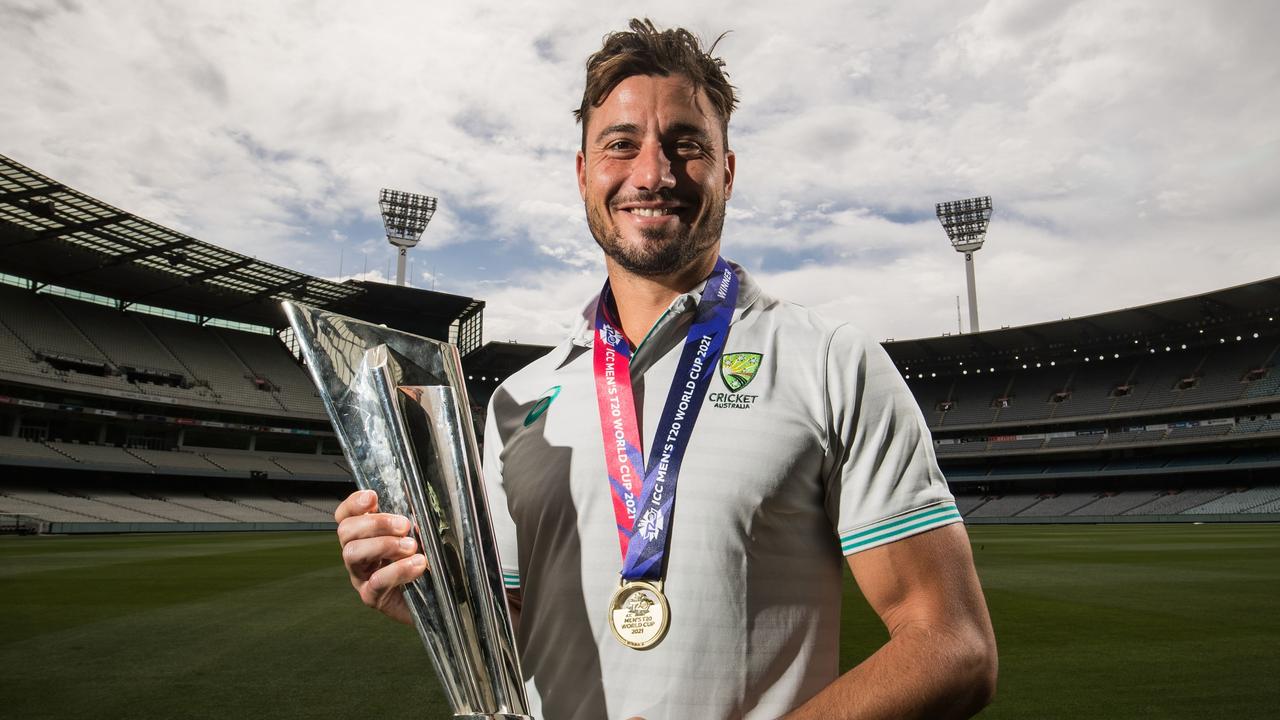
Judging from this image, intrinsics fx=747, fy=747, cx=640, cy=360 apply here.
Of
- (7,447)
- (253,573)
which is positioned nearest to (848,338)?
(253,573)

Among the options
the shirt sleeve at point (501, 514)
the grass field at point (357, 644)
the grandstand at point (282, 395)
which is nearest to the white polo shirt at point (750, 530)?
the shirt sleeve at point (501, 514)

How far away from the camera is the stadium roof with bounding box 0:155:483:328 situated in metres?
30.6

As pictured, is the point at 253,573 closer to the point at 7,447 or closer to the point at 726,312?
the point at 726,312

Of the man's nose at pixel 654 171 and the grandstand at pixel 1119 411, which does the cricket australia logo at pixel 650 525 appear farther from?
the grandstand at pixel 1119 411

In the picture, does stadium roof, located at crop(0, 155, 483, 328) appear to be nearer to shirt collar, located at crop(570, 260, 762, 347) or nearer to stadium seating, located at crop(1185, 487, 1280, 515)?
shirt collar, located at crop(570, 260, 762, 347)

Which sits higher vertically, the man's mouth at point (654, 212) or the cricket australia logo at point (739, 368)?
the man's mouth at point (654, 212)

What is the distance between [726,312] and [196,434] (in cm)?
5381

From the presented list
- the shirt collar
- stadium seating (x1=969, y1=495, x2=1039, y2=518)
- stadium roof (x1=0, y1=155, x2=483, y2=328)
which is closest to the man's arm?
the shirt collar

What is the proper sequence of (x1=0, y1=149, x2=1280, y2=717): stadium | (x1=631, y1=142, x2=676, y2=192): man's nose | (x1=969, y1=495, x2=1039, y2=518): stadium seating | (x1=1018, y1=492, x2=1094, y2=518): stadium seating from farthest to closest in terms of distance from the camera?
(x1=969, y1=495, x2=1039, y2=518): stadium seating < (x1=1018, y1=492, x2=1094, y2=518): stadium seating < (x1=0, y1=149, x2=1280, y2=717): stadium < (x1=631, y1=142, x2=676, y2=192): man's nose

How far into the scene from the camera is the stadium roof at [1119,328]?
134 feet

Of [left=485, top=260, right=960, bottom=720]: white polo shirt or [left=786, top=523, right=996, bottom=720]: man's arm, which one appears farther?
[left=485, top=260, right=960, bottom=720]: white polo shirt

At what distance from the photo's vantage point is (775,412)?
1490mm

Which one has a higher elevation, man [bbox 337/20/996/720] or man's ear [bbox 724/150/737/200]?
man's ear [bbox 724/150/737/200]

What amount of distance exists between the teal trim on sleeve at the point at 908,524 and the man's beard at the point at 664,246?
2.45 feet
